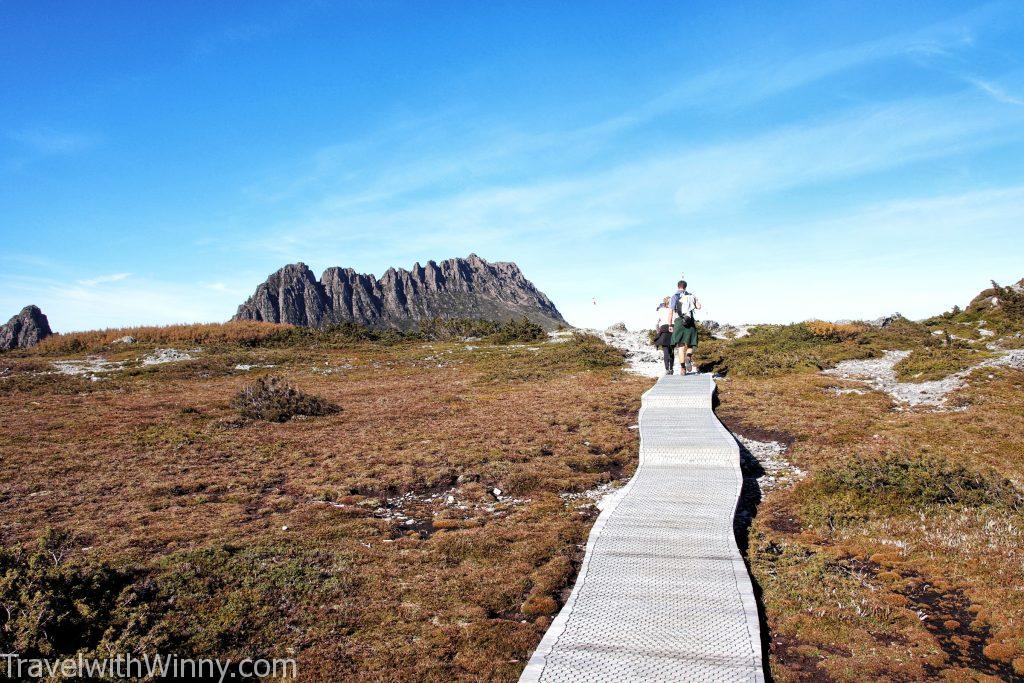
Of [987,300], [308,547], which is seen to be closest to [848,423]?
[308,547]

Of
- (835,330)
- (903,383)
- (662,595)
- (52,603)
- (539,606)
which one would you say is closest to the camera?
(52,603)

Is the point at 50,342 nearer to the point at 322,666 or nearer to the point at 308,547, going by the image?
the point at 308,547

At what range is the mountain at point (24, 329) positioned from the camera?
228 feet

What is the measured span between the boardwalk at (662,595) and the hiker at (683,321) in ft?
37.1

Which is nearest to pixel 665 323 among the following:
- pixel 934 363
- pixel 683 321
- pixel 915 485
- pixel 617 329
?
pixel 683 321

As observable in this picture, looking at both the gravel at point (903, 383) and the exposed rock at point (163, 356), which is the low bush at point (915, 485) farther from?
the exposed rock at point (163, 356)

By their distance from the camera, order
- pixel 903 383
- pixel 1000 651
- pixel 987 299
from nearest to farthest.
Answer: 1. pixel 1000 651
2. pixel 903 383
3. pixel 987 299

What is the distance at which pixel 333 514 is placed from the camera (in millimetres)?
11188

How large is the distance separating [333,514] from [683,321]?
1652cm

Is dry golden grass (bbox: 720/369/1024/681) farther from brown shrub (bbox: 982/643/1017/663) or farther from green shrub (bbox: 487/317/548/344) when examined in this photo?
green shrub (bbox: 487/317/548/344)

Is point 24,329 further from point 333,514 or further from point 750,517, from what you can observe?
point 750,517

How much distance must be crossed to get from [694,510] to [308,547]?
6.74 metres

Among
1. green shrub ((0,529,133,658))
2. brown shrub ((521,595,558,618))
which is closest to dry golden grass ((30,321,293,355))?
green shrub ((0,529,133,658))

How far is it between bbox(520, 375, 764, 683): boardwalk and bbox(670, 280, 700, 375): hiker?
11.3 metres
